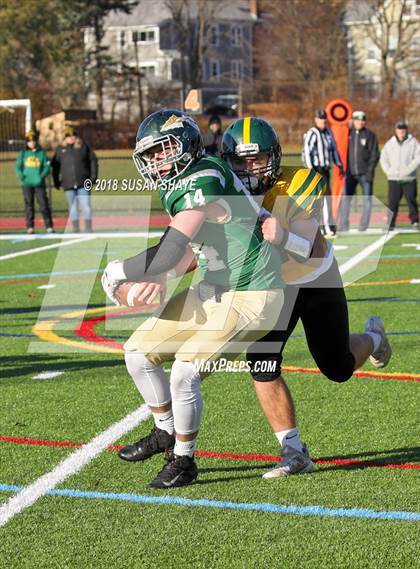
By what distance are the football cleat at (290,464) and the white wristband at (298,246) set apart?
961mm

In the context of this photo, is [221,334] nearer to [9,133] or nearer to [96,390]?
[96,390]

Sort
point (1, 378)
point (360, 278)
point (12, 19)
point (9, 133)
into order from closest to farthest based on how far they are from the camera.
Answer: point (1, 378), point (360, 278), point (9, 133), point (12, 19)

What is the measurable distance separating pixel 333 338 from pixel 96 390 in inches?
90.1

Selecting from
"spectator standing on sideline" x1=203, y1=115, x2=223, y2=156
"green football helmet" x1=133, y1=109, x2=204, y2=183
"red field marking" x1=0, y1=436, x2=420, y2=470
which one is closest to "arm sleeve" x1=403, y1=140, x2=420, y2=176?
"spectator standing on sideline" x1=203, y1=115, x2=223, y2=156

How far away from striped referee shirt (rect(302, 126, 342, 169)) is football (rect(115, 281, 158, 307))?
11383 mm

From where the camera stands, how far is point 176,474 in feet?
A: 16.4

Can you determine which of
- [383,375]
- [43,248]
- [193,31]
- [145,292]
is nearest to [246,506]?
[145,292]

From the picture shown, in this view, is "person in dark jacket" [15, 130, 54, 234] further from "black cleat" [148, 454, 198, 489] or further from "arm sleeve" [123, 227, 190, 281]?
"arm sleeve" [123, 227, 190, 281]

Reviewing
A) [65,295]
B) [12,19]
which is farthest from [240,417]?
[12,19]

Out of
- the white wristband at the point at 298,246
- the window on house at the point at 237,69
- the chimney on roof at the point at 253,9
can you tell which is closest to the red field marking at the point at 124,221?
the white wristband at the point at 298,246

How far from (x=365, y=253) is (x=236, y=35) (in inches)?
2610

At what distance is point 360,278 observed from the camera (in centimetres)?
1245

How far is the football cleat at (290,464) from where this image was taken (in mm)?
5129

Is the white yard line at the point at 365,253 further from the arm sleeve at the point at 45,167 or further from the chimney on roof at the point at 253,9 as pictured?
the chimney on roof at the point at 253,9
